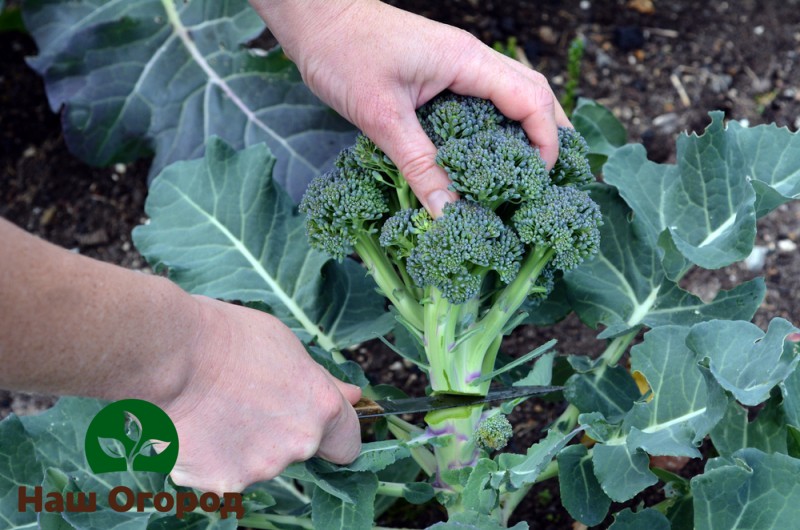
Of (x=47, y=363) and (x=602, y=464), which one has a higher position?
(x=47, y=363)

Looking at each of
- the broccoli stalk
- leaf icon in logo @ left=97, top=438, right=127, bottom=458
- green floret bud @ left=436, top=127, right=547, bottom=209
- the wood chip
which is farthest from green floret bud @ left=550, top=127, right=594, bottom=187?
the wood chip

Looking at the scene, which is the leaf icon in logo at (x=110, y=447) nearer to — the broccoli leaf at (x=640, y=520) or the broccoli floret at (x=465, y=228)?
the broccoli floret at (x=465, y=228)

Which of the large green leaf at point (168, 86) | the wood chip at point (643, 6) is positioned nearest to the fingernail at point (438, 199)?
the large green leaf at point (168, 86)

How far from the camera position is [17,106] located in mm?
3377

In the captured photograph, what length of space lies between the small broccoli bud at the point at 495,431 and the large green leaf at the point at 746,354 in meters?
0.45

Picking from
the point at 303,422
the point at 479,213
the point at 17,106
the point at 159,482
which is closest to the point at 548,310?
the point at 479,213

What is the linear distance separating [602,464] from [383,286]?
0.65 metres

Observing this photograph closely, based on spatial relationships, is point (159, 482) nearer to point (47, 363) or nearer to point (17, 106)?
point (47, 363)

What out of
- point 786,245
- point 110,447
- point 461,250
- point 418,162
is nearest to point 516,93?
point 418,162

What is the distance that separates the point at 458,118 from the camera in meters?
1.80

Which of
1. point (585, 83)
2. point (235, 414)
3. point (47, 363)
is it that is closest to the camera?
point (47, 363)

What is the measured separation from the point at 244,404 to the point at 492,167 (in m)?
0.69

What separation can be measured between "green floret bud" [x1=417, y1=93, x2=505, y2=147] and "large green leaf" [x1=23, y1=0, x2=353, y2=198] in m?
1.03

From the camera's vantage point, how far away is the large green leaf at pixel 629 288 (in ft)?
6.99
